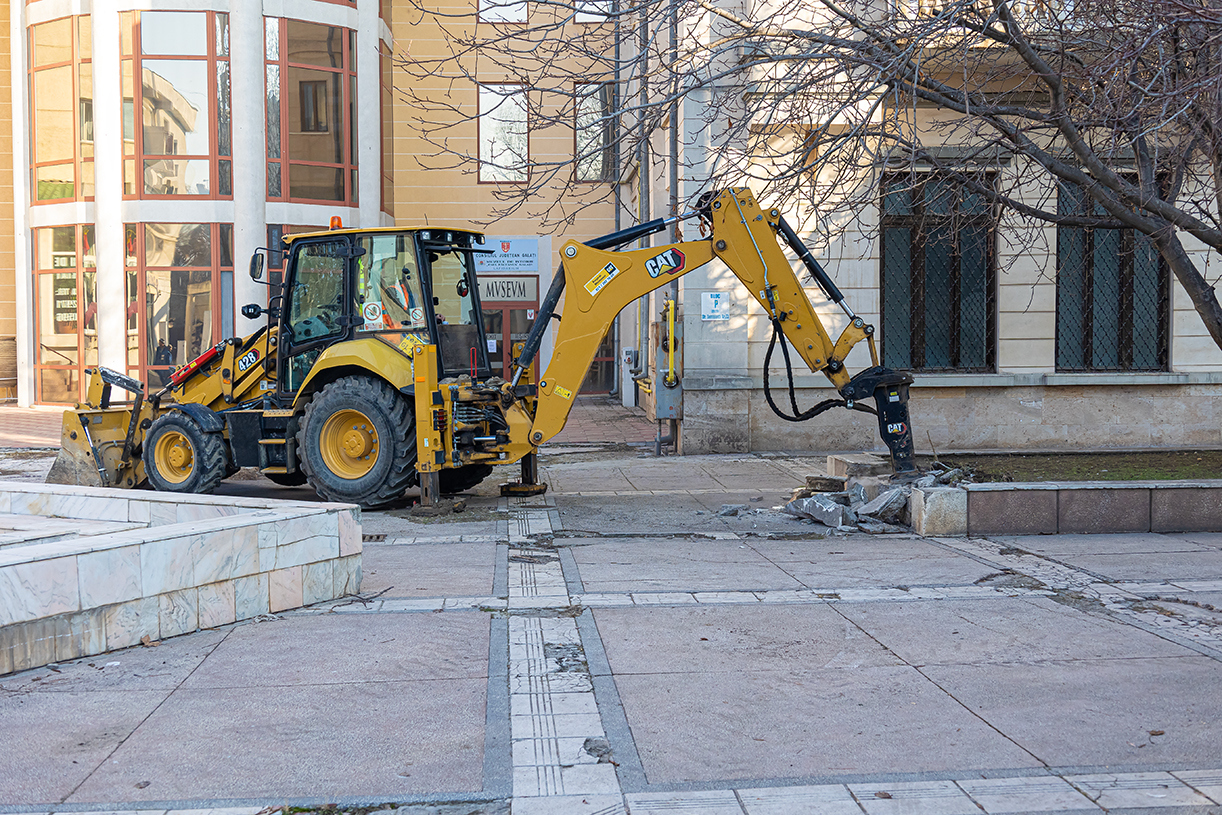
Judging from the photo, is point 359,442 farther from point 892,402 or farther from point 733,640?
point 733,640

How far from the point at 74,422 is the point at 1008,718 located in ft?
32.1

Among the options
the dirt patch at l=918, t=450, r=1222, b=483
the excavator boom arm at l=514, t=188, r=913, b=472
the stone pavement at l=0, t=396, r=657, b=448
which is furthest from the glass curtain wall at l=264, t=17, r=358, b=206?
the dirt patch at l=918, t=450, r=1222, b=483

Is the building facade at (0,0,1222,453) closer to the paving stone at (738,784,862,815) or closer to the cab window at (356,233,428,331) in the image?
the cab window at (356,233,428,331)

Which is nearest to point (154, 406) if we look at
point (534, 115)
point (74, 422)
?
point (74, 422)

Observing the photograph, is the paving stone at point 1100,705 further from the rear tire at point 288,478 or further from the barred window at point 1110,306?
the barred window at point 1110,306

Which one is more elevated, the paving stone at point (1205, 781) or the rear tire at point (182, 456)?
the rear tire at point (182, 456)

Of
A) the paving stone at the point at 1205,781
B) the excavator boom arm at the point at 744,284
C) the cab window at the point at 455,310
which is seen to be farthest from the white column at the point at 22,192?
the paving stone at the point at 1205,781

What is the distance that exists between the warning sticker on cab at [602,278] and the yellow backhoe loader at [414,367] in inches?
0.5

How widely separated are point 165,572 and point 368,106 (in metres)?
19.4

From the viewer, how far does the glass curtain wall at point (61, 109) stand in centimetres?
2245

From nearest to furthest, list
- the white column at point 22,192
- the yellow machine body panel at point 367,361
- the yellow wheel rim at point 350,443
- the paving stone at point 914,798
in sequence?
the paving stone at point 914,798
the yellow machine body panel at point 367,361
the yellow wheel rim at point 350,443
the white column at point 22,192

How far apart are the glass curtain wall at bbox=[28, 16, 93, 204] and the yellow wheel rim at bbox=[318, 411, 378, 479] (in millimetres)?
15000

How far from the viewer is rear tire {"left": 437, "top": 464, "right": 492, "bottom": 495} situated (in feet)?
37.0

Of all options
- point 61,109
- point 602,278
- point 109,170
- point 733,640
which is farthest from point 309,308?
point 61,109
